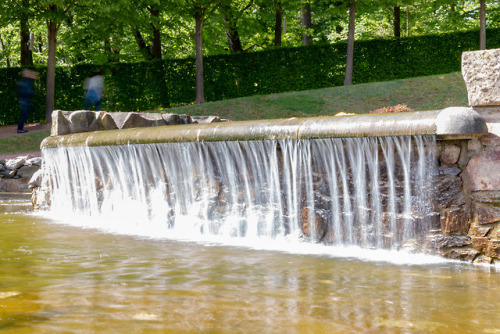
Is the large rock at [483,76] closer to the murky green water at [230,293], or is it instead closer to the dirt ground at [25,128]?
the murky green water at [230,293]

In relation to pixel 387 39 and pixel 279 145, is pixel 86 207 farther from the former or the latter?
pixel 387 39

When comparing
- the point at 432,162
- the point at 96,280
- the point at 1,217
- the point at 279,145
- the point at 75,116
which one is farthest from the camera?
the point at 75,116

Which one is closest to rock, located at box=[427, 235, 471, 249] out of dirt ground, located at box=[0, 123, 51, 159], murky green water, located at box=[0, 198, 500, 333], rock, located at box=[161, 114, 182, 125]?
murky green water, located at box=[0, 198, 500, 333]

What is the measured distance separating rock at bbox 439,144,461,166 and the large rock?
1.37ft

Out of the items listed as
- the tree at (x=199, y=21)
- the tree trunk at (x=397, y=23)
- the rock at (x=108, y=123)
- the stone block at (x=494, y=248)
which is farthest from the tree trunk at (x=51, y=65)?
the stone block at (x=494, y=248)

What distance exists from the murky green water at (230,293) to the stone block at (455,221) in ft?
1.02

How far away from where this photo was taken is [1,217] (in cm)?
817

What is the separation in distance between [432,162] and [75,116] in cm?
625

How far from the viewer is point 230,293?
3.80 metres

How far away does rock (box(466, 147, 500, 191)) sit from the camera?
4762 mm

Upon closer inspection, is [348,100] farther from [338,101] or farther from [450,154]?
[450,154]

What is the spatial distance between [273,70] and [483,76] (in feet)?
62.3

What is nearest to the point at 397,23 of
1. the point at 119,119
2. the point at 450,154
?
the point at 119,119

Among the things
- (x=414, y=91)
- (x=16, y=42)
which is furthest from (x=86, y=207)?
(x=16, y=42)
